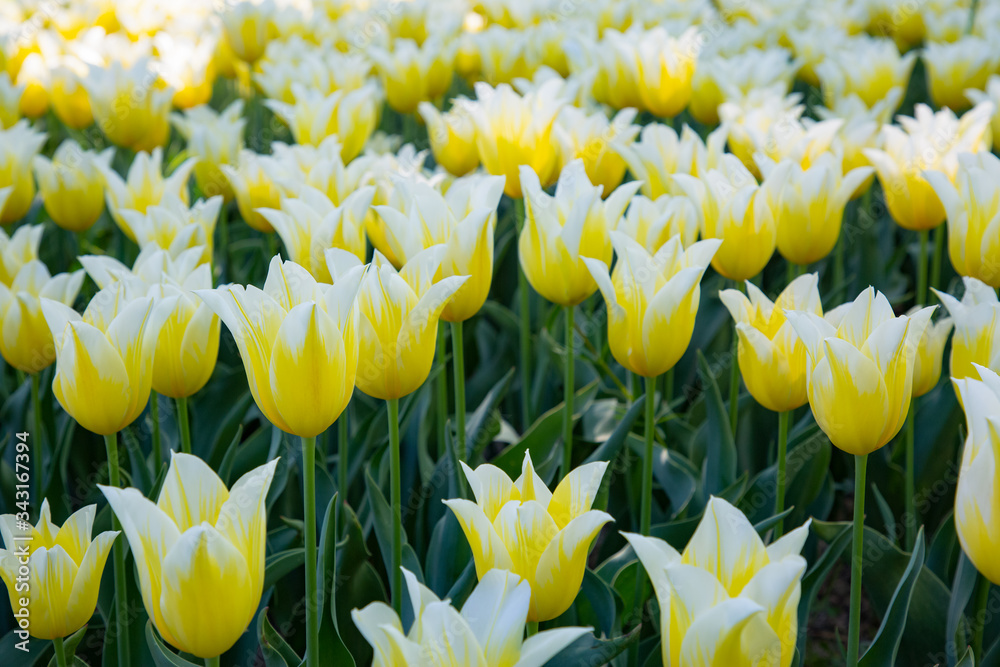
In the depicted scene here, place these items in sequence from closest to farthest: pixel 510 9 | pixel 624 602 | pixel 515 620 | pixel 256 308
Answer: pixel 515 620 → pixel 256 308 → pixel 624 602 → pixel 510 9

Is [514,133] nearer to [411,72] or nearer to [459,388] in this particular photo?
[459,388]

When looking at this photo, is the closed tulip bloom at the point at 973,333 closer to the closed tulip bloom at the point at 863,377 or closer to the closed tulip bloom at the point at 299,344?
the closed tulip bloom at the point at 863,377

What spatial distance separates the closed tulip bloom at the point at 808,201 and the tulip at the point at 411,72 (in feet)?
5.37

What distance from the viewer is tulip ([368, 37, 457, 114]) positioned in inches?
117

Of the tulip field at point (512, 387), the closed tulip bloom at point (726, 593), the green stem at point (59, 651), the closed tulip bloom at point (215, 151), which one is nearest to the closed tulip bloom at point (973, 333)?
the tulip field at point (512, 387)

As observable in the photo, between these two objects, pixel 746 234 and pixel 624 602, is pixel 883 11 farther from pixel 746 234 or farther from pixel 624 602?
pixel 624 602

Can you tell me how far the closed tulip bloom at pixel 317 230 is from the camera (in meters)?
1.50

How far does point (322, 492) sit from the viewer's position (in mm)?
1538

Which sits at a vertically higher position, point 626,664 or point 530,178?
point 530,178

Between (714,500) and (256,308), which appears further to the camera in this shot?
(256,308)

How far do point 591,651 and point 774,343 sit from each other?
0.52 meters

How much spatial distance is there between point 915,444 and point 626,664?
0.99 meters

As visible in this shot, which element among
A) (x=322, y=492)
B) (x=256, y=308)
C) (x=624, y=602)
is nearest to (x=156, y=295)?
(x=256, y=308)

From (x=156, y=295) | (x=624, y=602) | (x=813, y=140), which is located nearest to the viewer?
(x=156, y=295)
